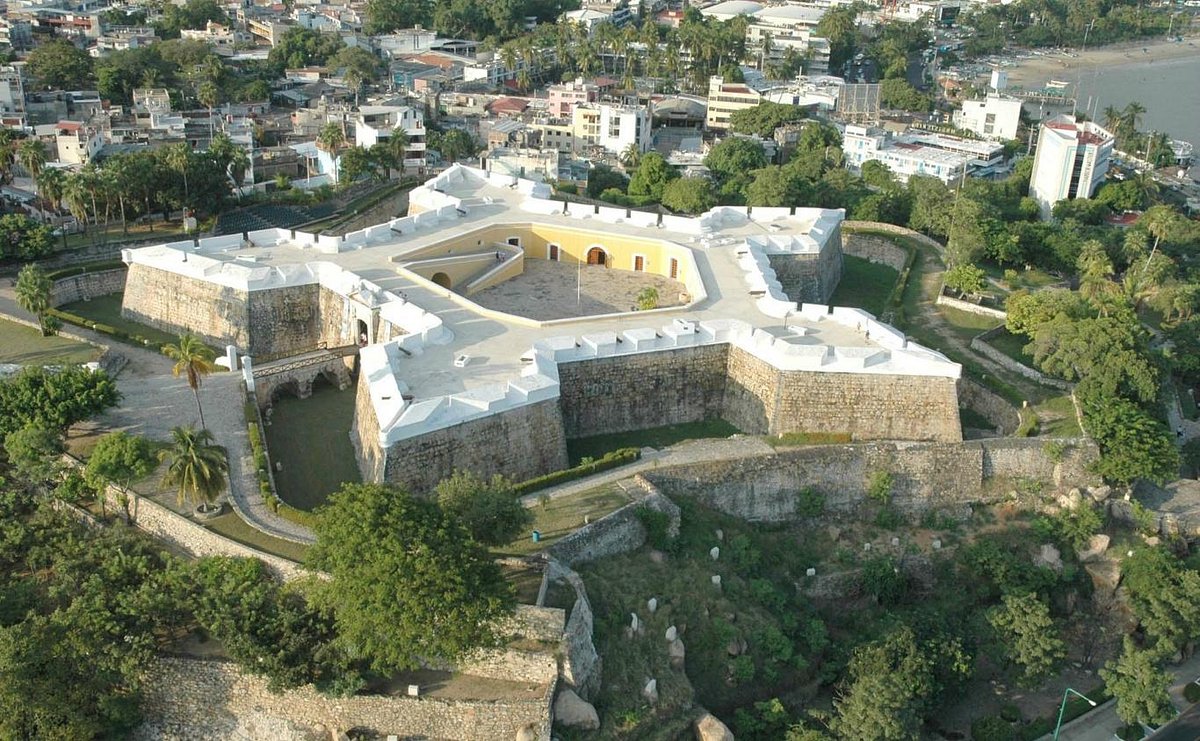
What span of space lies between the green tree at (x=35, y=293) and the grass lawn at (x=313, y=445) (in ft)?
28.7

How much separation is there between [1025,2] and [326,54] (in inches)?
3525

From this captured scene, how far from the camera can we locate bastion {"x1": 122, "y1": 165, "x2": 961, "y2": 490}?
2912 cm

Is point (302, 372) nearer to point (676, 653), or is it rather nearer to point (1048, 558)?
point (676, 653)

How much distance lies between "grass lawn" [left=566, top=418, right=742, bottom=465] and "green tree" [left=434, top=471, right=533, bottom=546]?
6.82m

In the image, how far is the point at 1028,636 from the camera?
27500mm

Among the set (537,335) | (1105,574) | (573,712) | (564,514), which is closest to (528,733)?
(573,712)

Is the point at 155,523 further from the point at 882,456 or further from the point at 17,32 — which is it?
the point at 17,32

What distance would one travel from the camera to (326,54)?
10269 cm

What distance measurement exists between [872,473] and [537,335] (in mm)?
10298

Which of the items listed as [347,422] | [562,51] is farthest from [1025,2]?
[347,422]

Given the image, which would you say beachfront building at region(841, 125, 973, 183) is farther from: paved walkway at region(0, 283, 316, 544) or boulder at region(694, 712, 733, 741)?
boulder at region(694, 712, 733, 741)

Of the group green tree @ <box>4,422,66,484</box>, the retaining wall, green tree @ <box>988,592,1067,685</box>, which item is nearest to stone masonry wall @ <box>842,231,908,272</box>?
the retaining wall

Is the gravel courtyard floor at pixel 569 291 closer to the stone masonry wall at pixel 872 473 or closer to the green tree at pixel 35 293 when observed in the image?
the stone masonry wall at pixel 872 473

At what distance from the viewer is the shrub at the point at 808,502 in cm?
3056
